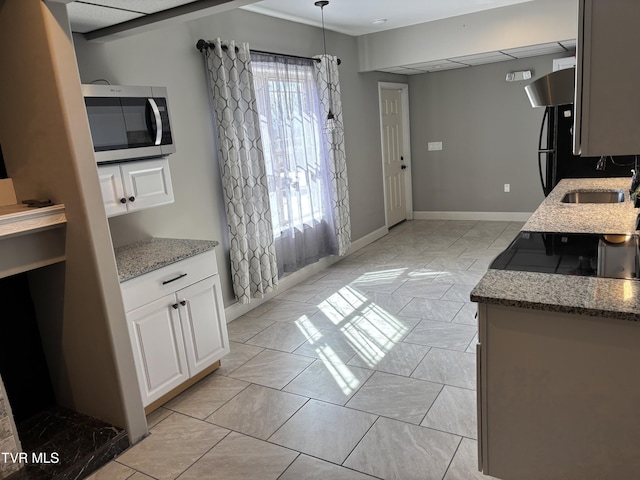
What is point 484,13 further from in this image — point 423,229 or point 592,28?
point 592,28

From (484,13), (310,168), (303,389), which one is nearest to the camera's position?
(303,389)

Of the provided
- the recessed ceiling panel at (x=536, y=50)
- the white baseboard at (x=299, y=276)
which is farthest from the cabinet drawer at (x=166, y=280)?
the recessed ceiling panel at (x=536, y=50)

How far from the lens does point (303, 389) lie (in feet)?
9.43

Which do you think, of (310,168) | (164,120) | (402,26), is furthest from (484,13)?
(164,120)

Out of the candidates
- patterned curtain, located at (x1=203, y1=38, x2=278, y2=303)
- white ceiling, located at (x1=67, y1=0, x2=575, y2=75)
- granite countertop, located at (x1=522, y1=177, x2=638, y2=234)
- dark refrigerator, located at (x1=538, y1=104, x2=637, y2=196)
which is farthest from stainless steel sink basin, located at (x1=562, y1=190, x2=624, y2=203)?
patterned curtain, located at (x1=203, y1=38, x2=278, y2=303)

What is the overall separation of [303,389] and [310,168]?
2.46m

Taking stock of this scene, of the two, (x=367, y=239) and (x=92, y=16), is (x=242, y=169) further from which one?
(x=367, y=239)

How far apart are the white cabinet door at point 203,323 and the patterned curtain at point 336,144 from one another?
2237 mm

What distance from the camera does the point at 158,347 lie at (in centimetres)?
267

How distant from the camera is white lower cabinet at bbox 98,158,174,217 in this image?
8.76ft

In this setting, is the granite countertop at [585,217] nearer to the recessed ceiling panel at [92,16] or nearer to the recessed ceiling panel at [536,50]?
the recessed ceiling panel at [536,50]

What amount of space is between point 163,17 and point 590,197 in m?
3.18

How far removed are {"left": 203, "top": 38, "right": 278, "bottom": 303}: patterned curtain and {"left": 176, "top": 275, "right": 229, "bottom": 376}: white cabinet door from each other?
0.80 m

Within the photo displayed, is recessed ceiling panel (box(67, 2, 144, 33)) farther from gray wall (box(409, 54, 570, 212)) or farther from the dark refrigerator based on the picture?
gray wall (box(409, 54, 570, 212))
